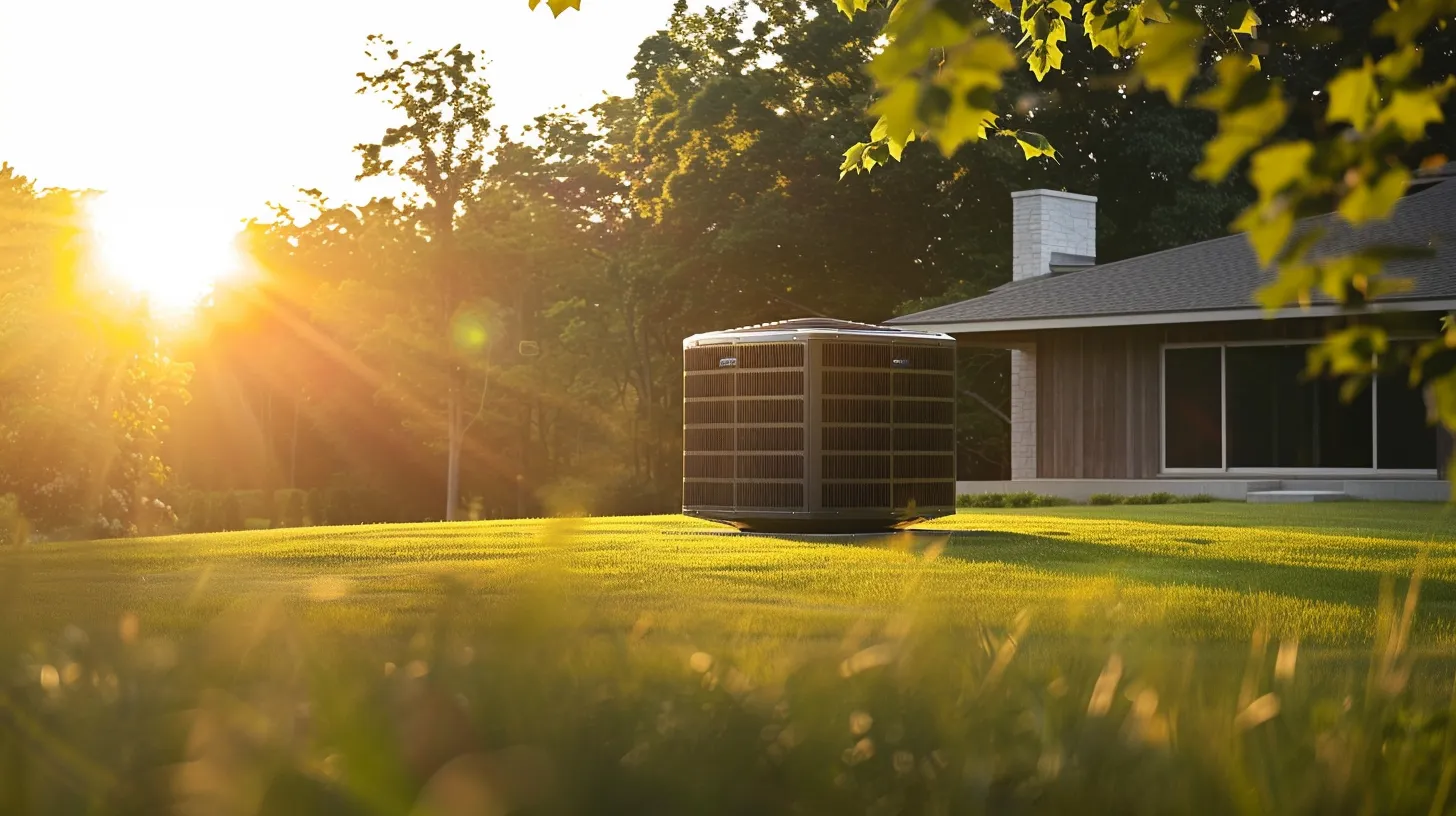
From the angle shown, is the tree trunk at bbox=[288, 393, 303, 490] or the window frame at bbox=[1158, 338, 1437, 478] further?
the tree trunk at bbox=[288, 393, 303, 490]

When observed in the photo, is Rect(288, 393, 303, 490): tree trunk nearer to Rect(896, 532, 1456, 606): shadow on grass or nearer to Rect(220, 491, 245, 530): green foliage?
Rect(220, 491, 245, 530): green foliage

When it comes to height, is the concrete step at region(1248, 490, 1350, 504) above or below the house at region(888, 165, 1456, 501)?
below

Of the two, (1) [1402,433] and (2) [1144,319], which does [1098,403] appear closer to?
(2) [1144,319]

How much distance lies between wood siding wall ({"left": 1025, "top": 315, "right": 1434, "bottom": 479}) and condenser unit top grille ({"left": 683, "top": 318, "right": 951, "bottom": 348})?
1005 centimetres

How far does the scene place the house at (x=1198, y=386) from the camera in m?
22.2

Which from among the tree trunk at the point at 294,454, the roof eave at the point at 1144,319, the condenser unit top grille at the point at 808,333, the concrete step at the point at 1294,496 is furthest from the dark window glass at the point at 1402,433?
the tree trunk at the point at 294,454

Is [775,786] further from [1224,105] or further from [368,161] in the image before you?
[368,161]

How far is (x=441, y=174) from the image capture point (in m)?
43.7

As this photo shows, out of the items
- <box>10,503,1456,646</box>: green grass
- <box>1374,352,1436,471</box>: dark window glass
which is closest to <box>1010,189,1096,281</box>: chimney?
<box>1374,352,1436,471</box>: dark window glass

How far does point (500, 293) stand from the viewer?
46.9 metres

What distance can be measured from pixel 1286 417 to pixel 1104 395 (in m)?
2.77

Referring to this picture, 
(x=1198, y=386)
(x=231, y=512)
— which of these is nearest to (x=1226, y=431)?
(x=1198, y=386)

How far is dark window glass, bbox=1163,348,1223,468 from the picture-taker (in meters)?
23.7

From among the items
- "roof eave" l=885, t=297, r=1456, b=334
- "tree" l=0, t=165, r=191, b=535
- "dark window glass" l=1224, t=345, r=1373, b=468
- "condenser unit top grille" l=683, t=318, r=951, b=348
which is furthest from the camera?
"tree" l=0, t=165, r=191, b=535
